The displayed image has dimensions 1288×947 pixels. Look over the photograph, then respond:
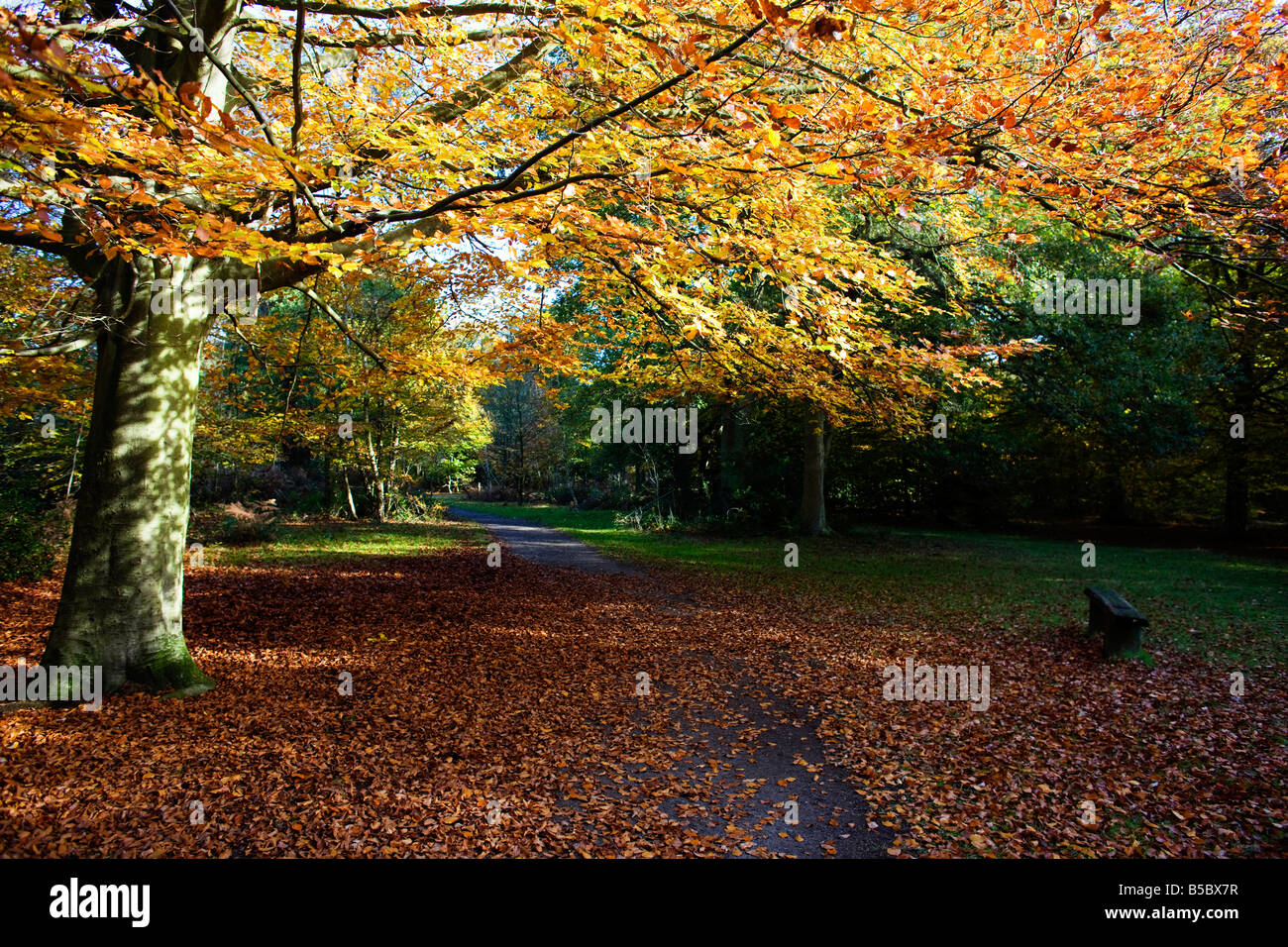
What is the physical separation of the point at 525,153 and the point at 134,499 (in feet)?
14.0

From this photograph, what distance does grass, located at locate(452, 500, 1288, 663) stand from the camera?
8203mm

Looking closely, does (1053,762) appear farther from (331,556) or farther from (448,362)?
(331,556)

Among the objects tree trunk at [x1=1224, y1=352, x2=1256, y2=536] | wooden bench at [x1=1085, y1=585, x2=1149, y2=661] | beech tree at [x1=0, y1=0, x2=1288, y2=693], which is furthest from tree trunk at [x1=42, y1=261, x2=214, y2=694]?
tree trunk at [x1=1224, y1=352, x2=1256, y2=536]

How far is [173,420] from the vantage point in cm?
521

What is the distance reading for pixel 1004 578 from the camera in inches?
474

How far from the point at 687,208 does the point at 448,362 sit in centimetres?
375

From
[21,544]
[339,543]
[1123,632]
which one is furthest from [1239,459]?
[21,544]

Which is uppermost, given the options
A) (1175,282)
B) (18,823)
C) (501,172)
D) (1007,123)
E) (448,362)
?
(1175,282)

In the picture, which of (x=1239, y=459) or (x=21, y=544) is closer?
(x=21, y=544)

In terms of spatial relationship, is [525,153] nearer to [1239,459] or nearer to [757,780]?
[757,780]

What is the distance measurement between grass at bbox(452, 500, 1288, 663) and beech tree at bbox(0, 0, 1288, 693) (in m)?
4.82

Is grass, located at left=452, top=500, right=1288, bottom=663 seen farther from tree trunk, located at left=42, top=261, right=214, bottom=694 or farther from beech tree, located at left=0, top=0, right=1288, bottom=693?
tree trunk, located at left=42, top=261, right=214, bottom=694

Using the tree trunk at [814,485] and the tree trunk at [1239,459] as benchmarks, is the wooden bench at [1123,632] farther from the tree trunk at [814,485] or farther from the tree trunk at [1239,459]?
the tree trunk at [1239,459]
